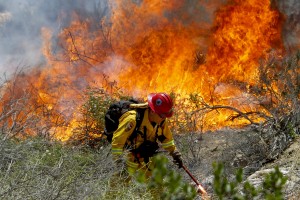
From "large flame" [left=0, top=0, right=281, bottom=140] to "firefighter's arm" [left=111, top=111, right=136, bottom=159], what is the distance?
5532 mm

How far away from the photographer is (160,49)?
11.5 meters

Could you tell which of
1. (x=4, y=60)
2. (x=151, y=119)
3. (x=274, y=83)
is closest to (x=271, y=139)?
(x=274, y=83)

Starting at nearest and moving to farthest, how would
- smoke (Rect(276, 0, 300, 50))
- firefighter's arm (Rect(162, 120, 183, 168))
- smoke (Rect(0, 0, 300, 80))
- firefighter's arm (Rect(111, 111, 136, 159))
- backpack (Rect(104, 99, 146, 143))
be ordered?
firefighter's arm (Rect(111, 111, 136, 159))
backpack (Rect(104, 99, 146, 143))
firefighter's arm (Rect(162, 120, 183, 168))
smoke (Rect(276, 0, 300, 50))
smoke (Rect(0, 0, 300, 80))

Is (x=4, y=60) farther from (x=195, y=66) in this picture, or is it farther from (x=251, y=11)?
(x=251, y=11)

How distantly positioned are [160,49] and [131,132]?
7.09m

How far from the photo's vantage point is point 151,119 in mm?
4859

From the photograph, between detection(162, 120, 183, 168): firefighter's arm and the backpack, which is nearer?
the backpack

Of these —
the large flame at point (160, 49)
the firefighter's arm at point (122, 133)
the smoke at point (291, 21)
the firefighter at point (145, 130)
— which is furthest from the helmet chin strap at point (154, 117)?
the smoke at point (291, 21)

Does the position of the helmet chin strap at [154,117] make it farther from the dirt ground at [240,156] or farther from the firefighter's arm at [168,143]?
the dirt ground at [240,156]

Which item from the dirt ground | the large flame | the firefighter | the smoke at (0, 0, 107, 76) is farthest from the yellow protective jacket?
the smoke at (0, 0, 107, 76)

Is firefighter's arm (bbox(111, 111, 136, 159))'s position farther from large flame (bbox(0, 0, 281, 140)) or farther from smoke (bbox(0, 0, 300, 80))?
smoke (bbox(0, 0, 300, 80))

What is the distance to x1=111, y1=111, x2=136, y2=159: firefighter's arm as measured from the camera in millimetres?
4500

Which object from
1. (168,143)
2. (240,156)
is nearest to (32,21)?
(240,156)

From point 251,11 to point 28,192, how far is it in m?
9.08
